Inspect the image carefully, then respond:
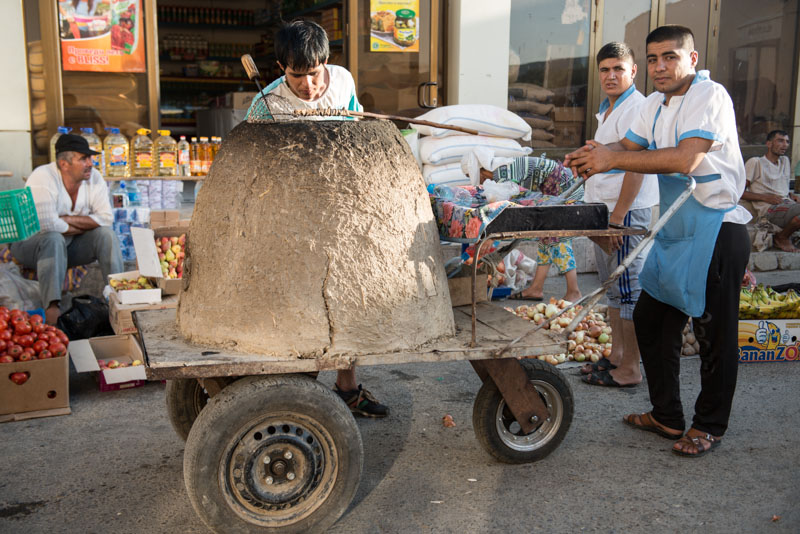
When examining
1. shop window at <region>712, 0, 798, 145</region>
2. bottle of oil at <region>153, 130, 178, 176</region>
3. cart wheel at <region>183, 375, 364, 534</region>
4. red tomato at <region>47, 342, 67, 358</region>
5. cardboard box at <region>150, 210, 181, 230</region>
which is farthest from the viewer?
shop window at <region>712, 0, 798, 145</region>

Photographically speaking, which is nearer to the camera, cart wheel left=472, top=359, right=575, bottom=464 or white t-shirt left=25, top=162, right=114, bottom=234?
cart wheel left=472, top=359, right=575, bottom=464

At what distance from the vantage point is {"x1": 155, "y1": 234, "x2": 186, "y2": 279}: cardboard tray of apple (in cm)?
504

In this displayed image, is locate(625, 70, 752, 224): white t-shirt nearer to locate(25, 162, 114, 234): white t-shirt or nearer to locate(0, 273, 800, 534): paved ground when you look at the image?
locate(0, 273, 800, 534): paved ground

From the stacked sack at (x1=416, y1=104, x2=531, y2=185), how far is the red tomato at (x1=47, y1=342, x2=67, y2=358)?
3949 millimetres

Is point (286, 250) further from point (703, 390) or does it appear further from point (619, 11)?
point (619, 11)

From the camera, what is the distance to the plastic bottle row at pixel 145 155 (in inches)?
272

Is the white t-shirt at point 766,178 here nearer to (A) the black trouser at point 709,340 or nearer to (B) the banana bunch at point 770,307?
(B) the banana bunch at point 770,307

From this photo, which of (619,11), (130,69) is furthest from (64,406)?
(619,11)

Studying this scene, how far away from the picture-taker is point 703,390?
3.73 m

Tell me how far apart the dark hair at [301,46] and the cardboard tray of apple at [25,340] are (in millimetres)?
2128

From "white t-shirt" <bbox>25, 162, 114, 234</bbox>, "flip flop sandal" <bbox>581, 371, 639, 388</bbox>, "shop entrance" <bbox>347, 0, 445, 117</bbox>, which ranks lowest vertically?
"flip flop sandal" <bbox>581, 371, 639, 388</bbox>

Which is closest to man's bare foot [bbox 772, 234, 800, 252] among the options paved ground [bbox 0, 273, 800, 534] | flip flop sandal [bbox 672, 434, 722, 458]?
paved ground [bbox 0, 273, 800, 534]

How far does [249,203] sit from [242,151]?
0.23 metres

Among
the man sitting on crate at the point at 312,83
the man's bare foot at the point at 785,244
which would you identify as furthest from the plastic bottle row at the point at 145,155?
the man's bare foot at the point at 785,244
